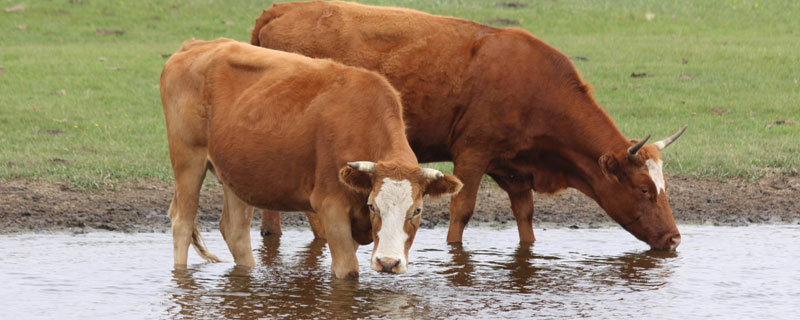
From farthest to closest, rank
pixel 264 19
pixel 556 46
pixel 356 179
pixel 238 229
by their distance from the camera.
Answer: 1. pixel 556 46
2. pixel 264 19
3. pixel 238 229
4. pixel 356 179

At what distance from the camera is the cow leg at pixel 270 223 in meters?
10.8

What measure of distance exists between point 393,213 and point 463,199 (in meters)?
3.03

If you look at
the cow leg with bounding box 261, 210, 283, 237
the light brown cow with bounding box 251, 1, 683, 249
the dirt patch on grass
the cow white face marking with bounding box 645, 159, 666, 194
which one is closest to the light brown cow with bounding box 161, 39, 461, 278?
the cow leg with bounding box 261, 210, 283, 237

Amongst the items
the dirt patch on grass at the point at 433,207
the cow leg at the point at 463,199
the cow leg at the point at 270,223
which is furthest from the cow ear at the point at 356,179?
the dirt patch on grass at the point at 433,207

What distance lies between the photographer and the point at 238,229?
9.30 meters

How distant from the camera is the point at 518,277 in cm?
890

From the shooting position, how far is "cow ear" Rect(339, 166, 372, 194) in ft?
24.9

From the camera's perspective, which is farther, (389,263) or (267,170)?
(267,170)

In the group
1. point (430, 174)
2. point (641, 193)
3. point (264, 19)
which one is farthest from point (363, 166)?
point (264, 19)

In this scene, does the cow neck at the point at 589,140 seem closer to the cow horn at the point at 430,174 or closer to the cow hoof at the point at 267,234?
the cow hoof at the point at 267,234

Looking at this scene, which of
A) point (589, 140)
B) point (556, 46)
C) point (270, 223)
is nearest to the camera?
point (589, 140)

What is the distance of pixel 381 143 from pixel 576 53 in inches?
602

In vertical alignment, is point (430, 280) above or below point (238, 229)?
below

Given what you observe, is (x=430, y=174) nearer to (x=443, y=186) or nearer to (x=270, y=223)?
(x=443, y=186)
